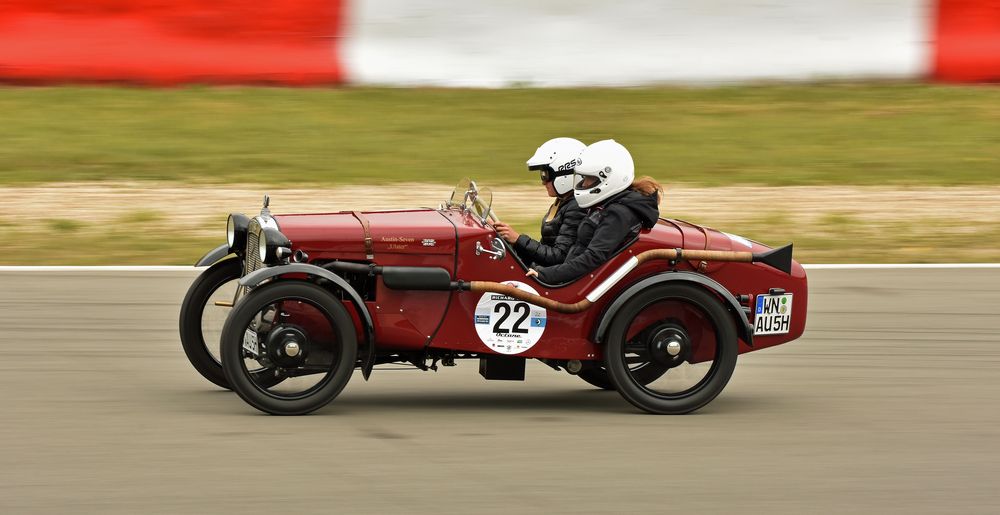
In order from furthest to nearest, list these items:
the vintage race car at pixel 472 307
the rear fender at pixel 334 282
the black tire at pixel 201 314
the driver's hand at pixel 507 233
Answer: the black tire at pixel 201 314
the driver's hand at pixel 507 233
the vintage race car at pixel 472 307
the rear fender at pixel 334 282

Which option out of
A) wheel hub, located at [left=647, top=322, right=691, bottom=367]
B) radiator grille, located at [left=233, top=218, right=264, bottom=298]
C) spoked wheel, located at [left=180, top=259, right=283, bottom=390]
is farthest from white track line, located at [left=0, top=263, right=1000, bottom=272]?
wheel hub, located at [left=647, top=322, right=691, bottom=367]

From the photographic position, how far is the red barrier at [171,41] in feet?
47.3

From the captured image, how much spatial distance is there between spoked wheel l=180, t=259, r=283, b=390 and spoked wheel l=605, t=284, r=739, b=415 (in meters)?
1.85

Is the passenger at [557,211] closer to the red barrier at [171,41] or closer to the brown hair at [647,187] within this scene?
the brown hair at [647,187]

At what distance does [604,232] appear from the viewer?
6.62 m

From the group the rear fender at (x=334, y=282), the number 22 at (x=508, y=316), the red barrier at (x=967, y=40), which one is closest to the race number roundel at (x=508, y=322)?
the number 22 at (x=508, y=316)

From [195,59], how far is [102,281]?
560 centimetres

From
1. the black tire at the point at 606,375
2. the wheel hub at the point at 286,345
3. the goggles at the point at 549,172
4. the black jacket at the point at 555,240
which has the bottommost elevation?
the black tire at the point at 606,375

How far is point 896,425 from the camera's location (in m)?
6.50

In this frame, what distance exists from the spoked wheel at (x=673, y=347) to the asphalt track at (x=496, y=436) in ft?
0.39

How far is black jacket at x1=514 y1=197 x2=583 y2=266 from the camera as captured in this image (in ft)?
22.2

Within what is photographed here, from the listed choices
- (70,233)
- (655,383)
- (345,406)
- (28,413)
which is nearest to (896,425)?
(655,383)

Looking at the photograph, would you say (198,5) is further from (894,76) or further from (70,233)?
(894,76)

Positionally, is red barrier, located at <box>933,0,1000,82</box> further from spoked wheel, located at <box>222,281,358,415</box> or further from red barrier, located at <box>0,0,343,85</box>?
spoked wheel, located at <box>222,281,358,415</box>
